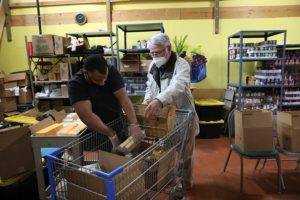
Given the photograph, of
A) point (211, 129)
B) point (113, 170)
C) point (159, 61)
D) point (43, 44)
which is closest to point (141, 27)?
point (43, 44)

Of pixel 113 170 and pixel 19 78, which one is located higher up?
pixel 19 78

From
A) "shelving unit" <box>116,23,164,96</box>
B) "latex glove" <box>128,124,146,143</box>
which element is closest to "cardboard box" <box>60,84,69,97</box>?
"shelving unit" <box>116,23,164,96</box>

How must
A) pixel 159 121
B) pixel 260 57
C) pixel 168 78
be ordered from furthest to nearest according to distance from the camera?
pixel 260 57 < pixel 168 78 < pixel 159 121

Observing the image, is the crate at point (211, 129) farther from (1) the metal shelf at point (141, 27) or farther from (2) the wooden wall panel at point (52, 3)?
(2) the wooden wall panel at point (52, 3)

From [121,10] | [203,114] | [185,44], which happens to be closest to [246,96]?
[203,114]

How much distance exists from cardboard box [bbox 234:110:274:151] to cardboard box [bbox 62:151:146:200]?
4.86ft

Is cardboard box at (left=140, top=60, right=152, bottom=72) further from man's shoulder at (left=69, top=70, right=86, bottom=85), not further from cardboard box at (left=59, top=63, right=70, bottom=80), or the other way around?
man's shoulder at (left=69, top=70, right=86, bottom=85)

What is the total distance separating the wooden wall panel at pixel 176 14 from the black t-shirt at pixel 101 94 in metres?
3.26

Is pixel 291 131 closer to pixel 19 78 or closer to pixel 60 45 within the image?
pixel 60 45

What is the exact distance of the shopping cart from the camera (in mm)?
1017

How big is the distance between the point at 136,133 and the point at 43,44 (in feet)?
11.3

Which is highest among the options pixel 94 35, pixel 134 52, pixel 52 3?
pixel 52 3

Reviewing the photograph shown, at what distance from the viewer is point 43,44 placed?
4.18 meters

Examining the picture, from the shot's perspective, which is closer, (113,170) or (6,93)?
(113,170)
